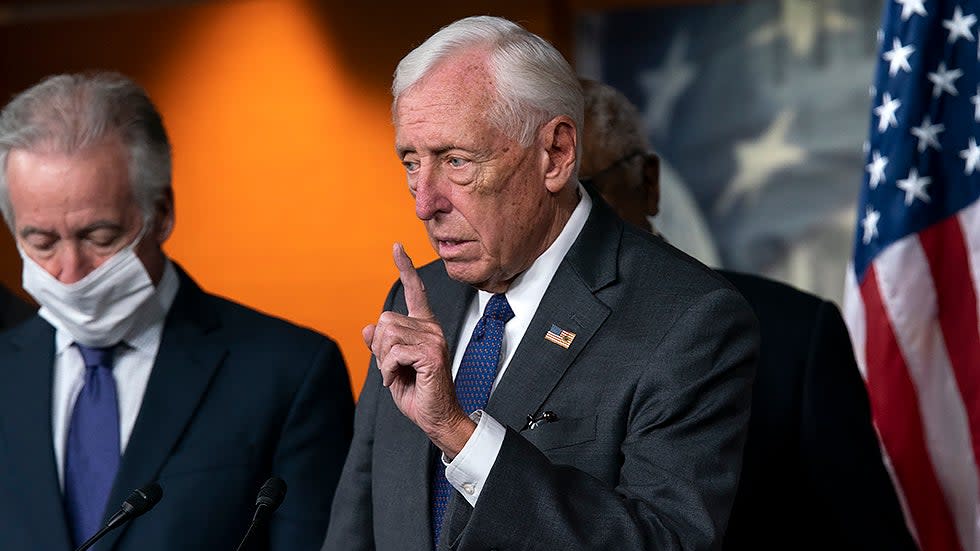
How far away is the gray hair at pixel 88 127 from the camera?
8.87 ft

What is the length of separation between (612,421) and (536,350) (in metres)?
0.17

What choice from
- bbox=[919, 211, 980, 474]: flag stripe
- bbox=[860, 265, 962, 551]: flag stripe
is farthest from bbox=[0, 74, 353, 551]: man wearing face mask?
bbox=[919, 211, 980, 474]: flag stripe

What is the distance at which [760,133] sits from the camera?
4.88 metres

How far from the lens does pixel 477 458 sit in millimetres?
1773

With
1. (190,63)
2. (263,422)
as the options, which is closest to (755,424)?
(263,422)

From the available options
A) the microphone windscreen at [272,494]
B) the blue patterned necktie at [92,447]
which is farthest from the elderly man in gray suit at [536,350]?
the blue patterned necktie at [92,447]

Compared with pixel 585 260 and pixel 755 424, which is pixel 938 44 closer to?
pixel 755 424

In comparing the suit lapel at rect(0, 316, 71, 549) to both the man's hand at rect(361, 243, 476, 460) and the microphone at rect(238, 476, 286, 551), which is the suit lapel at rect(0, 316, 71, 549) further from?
the man's hand at rect(361, 243, 476, 460)

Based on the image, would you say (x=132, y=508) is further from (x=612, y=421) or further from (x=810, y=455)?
(x=810, y=455)

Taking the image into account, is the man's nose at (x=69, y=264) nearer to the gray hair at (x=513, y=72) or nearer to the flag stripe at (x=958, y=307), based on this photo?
the gray hair at (x=513, y=72)

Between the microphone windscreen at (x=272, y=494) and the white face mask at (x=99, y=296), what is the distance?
774 mm

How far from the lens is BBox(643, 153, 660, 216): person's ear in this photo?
9.73 feet

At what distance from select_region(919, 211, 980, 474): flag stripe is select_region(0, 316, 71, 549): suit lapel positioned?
199 centimetres

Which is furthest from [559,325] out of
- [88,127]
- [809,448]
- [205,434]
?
[88,127]
